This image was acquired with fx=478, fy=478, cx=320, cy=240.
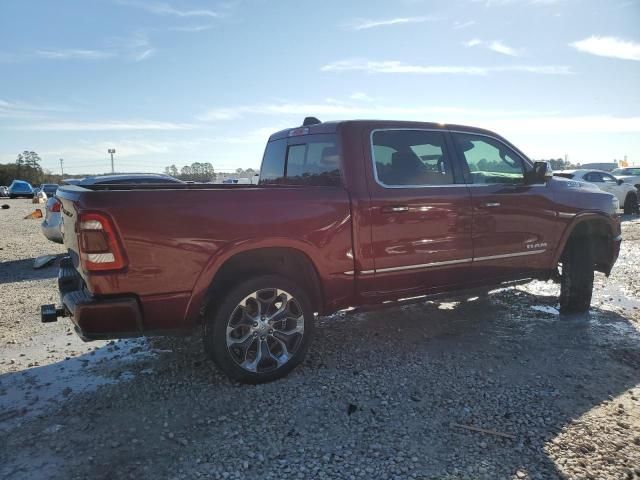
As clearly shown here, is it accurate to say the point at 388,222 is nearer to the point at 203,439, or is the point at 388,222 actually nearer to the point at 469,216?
the point at 469,216

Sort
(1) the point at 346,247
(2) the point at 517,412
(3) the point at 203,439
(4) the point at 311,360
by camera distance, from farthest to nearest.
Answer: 1. (4) the point at 311,360
2. (1) the point at 346,247
3. (2) the point at 517,412
4. (3) the point at 203,439

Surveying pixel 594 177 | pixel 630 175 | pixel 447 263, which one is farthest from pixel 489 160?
pixel 630 175

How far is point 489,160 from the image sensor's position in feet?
16.1

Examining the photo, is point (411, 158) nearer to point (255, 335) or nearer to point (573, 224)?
point (255, 335)

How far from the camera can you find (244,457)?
9.23ft

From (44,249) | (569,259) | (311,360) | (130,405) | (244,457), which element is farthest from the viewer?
(44,249)

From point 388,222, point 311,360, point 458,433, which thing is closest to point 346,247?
point 388,222

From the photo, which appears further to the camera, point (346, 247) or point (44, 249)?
point (44, 249)

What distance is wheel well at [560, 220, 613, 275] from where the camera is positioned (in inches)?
215

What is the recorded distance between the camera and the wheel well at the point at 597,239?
17.9 ft

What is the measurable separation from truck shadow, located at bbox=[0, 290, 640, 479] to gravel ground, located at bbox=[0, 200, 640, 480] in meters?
0.01

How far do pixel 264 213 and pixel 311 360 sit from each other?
1501 millimetres

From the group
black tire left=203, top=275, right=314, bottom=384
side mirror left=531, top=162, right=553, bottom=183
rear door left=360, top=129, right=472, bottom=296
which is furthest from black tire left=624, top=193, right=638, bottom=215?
black tire left=203, top=275, right=314, bottom=384

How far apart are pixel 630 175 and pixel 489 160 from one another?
17.2m
